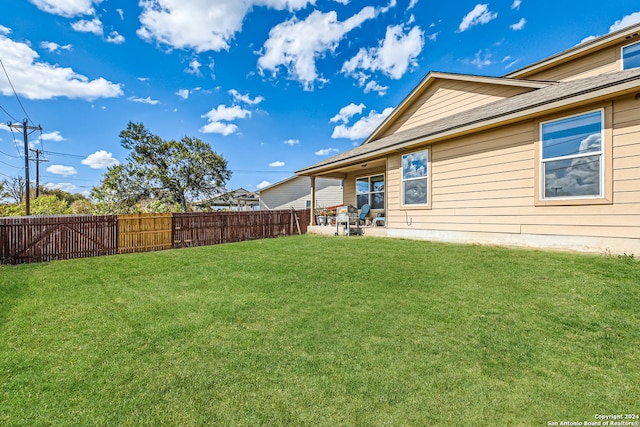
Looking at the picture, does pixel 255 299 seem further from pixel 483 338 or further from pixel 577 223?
pixel 577 223

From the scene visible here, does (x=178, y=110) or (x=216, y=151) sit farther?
(x=216, y=151)

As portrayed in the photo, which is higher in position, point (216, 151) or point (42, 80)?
point (42, 80)

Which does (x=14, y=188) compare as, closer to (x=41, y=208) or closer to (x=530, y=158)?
(x=41, y=208)

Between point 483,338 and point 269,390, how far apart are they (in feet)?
7.00

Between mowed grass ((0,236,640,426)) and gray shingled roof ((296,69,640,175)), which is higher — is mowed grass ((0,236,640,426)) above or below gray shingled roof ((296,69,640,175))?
below

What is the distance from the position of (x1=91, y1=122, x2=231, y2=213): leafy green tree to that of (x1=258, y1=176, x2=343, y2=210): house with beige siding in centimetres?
574

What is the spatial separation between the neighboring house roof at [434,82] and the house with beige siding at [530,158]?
36 millimetres

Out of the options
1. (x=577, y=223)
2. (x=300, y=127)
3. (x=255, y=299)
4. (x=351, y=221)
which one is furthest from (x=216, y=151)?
(x=577, y=223)

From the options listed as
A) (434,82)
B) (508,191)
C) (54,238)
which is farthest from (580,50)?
(54,238)

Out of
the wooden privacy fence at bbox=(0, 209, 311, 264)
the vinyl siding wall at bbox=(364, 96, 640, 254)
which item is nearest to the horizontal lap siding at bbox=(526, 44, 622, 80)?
the vinyl siding wall at bbox=(364, 96, 640, 254)

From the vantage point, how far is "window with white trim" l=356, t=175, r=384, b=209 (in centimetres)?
1187

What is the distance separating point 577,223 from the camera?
18.1 feet

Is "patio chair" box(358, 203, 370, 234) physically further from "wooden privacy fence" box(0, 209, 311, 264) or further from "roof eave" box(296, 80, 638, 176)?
"wooden privacy fence" box(0, 209, 311, 264)

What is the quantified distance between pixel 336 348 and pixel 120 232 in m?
10.2
